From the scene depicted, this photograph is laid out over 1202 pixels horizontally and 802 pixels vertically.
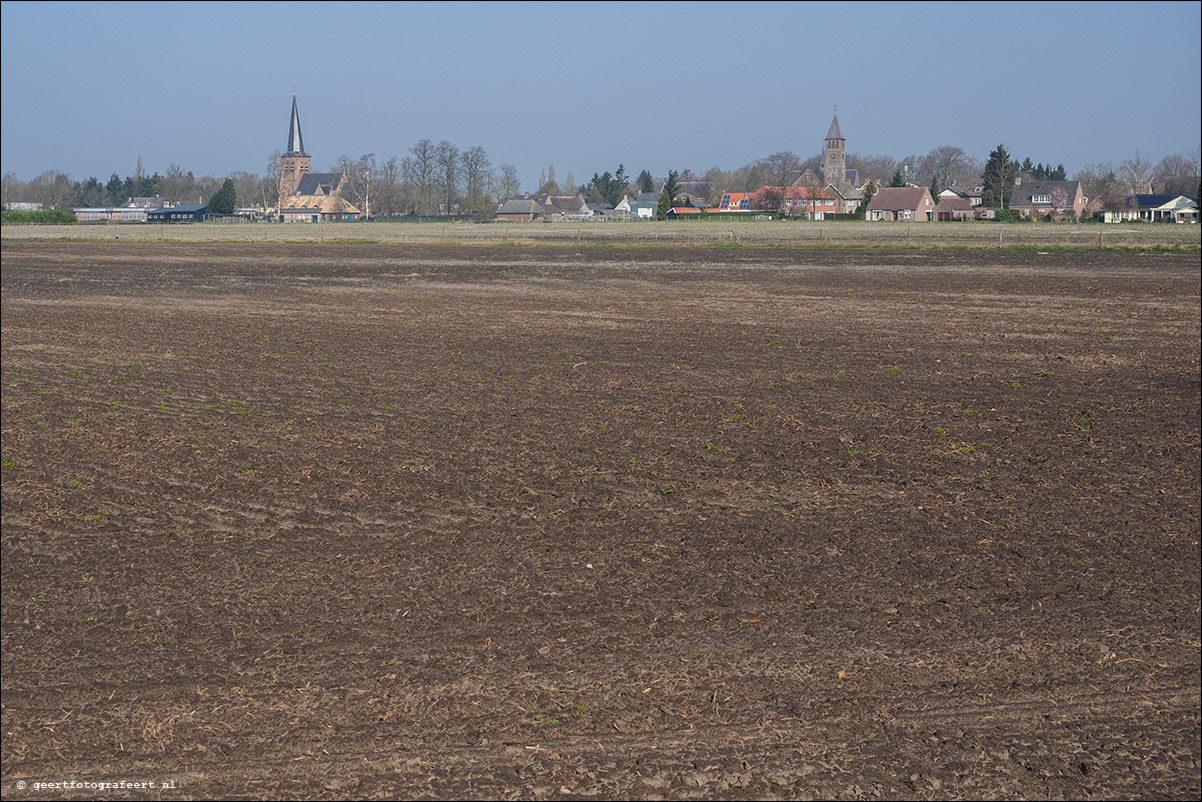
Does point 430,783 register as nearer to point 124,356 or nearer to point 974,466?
point 974,466

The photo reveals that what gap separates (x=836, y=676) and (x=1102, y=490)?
4961 mm

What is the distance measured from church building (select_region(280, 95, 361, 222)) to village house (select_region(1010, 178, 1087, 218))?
291 ft

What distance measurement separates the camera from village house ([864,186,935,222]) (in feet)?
404

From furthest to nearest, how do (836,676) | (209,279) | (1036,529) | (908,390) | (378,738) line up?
(209,279) → (908,390) → (1036,529) → (836,676) → (378,738)

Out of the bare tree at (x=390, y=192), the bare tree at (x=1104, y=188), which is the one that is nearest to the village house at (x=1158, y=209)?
the bare tree at (x=1104, y=188)

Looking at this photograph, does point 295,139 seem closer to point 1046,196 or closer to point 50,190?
point 50,190

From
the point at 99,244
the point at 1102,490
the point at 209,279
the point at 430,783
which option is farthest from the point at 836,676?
the point at 99,244

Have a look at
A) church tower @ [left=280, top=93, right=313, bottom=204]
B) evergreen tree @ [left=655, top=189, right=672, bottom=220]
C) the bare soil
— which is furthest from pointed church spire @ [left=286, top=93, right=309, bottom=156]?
the bare soil

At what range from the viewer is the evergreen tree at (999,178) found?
403 ft

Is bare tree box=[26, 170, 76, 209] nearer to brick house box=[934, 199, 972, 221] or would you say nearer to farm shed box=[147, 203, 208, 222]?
farm shed box=[147, 203, 208, 222]

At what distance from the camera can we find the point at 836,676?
251 inches

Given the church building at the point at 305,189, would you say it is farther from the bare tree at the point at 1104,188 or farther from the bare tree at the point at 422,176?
the bare tree at the point at 1104,188

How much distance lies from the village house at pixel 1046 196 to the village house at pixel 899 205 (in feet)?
50.4

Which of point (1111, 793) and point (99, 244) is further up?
point (99, 244)
